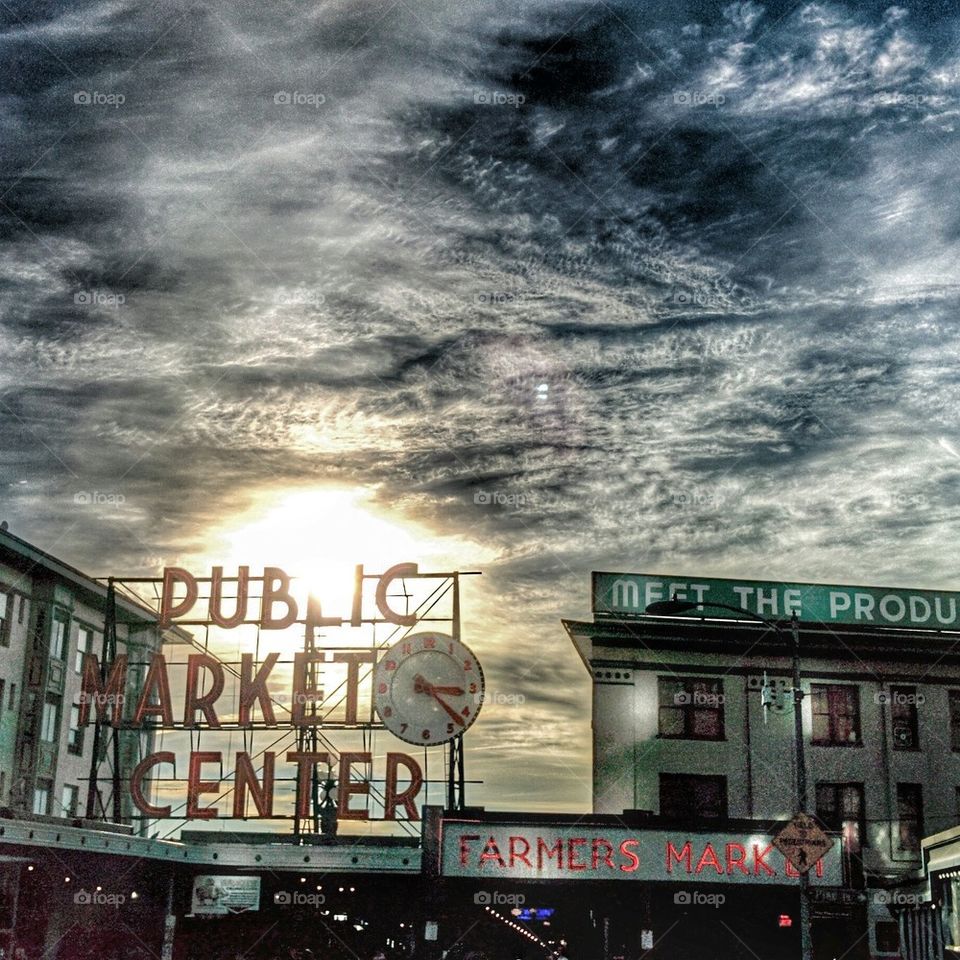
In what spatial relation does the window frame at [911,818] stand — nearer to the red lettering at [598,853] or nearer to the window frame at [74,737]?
the red lettering at [598,853]

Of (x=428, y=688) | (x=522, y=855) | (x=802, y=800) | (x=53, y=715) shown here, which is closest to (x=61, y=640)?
(x=53, y=715)

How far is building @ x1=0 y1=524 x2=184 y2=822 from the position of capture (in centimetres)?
4647

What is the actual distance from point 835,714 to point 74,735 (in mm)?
32060

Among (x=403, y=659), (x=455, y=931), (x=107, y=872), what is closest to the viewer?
(x=107, y=872)

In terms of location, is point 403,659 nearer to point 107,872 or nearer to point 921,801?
point 107,872

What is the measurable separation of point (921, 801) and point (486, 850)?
62.9 ft

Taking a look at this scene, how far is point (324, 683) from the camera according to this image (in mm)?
41562

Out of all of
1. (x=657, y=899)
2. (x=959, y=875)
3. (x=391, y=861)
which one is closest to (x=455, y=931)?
(x=657, y=899)

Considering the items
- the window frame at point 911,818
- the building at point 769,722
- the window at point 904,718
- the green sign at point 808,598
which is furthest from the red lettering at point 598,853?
the window at point 904,718

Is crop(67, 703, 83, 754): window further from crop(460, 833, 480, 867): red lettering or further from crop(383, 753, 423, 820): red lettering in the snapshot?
crop(460, 833, 480, 867): red lettering

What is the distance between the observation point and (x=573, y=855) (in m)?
32.4

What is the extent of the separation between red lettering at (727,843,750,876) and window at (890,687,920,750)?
1355 cm

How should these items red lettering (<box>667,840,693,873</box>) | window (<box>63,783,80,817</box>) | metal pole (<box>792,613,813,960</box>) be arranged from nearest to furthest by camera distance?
metal pole (<box>792,613,813,960</box>), red lettering (<box>667,840,693,873</box>), window (<box>63,783,80,817</box>)

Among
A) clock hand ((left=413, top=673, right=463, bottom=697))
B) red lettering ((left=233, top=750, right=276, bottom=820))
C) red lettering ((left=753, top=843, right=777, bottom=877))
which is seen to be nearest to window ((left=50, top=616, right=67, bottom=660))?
red lettering ((left=233, top=750, right=276, bottom=820))
